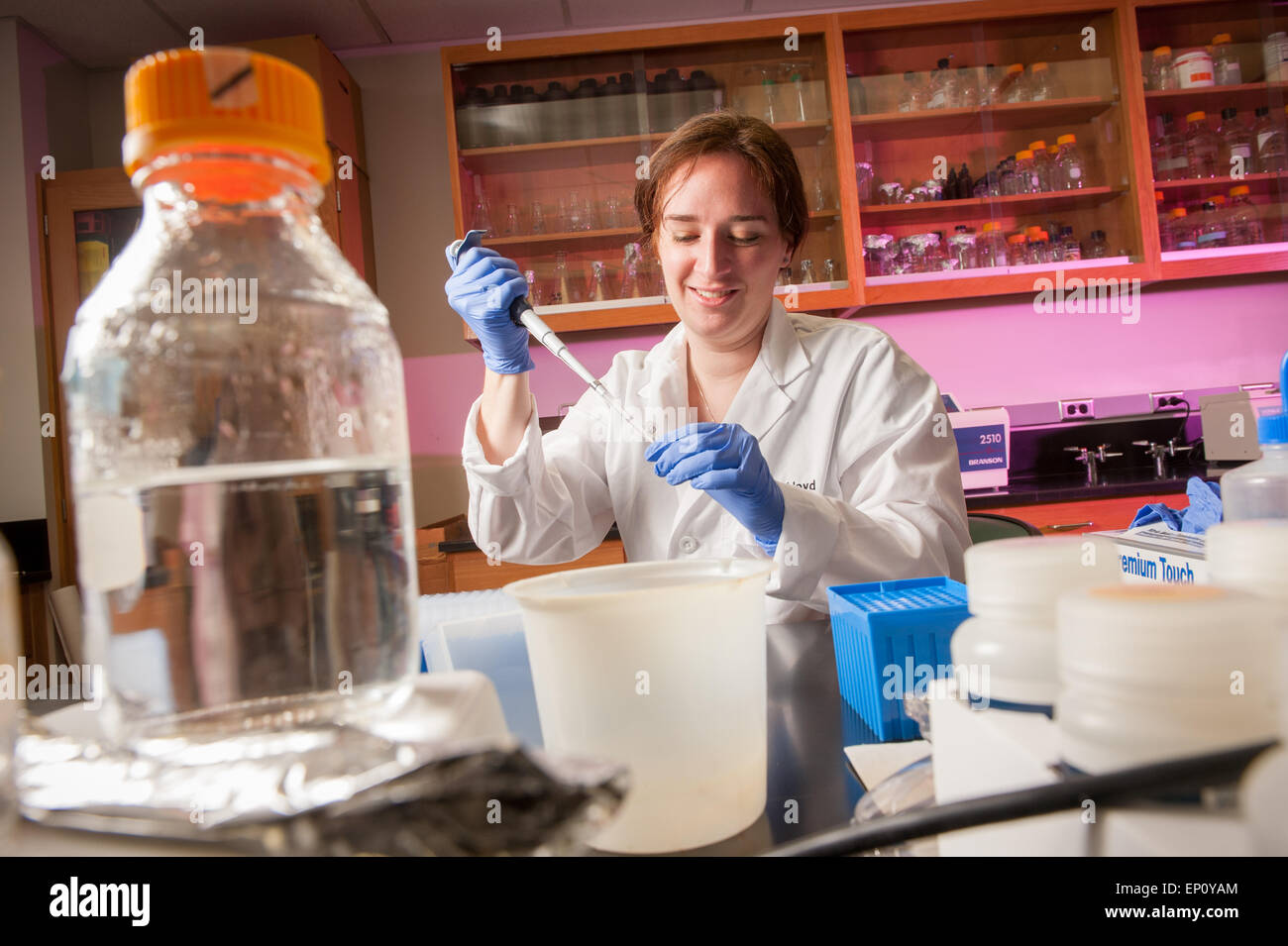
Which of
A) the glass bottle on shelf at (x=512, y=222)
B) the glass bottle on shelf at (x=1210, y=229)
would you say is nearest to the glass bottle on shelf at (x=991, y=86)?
the glass bottle on shelf at (x=1210, y=229)

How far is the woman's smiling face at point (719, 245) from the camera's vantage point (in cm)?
151

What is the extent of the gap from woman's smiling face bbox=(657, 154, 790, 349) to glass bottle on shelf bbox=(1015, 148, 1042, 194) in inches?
83.1

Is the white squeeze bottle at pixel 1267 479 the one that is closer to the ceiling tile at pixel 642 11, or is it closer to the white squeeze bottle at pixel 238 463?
the white squeeze bottle at pixel 238 463

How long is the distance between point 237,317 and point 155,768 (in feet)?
0.69

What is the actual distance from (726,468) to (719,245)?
0.58 metres

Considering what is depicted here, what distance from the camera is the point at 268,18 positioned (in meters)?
3.10

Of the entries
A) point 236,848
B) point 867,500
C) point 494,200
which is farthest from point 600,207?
point 236,848

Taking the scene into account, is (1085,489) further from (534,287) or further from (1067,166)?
(534,287)

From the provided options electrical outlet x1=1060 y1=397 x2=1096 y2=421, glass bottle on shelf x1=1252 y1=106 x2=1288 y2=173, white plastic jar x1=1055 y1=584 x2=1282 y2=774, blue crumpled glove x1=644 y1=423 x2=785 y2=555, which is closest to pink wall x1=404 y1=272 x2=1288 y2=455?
electrical outlet x1=1060 y1=397 x2=1096 y2=421

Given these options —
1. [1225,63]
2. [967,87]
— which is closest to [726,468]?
[967,87]

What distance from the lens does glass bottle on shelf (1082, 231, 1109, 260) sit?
3.19m

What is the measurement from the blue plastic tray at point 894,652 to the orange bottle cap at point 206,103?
0.52m

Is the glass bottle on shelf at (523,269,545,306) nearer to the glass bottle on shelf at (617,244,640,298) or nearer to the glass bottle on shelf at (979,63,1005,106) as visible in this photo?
the glass bottle on shelf at (617,244,640,298)
